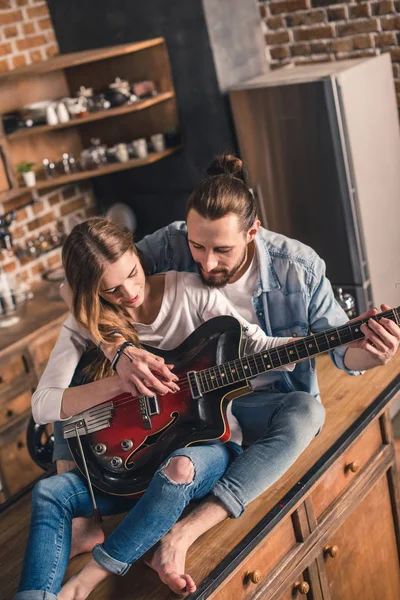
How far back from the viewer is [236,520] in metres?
1.92

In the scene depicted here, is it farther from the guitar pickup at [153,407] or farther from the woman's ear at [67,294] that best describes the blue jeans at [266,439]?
the woman's ear at [67,294]

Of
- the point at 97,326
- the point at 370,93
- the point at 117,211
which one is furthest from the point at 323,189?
the point at 97,326

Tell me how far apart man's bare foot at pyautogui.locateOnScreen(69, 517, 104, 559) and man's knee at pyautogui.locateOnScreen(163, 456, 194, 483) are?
0.29 m

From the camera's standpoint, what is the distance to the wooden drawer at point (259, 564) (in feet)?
6.07

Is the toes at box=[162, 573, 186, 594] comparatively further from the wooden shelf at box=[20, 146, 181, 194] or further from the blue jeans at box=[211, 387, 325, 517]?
the wooden shelf at box=[20, 146, 181, 194]

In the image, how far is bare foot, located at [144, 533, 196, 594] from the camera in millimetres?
1723

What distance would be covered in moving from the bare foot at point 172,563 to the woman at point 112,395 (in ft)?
0.09

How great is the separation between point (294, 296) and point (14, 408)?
1.87m

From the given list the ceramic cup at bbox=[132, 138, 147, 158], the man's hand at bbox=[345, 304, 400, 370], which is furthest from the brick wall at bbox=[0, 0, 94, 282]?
the man's hand at bbox=[345, 304, 400, 370]

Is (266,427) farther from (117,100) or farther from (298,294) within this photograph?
(117,100)

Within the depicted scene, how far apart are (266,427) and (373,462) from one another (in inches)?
15.5

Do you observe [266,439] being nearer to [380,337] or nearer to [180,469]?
[180,469]

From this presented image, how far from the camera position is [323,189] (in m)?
3.63

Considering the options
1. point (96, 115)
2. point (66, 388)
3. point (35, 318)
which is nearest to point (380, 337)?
point (66, 388)
